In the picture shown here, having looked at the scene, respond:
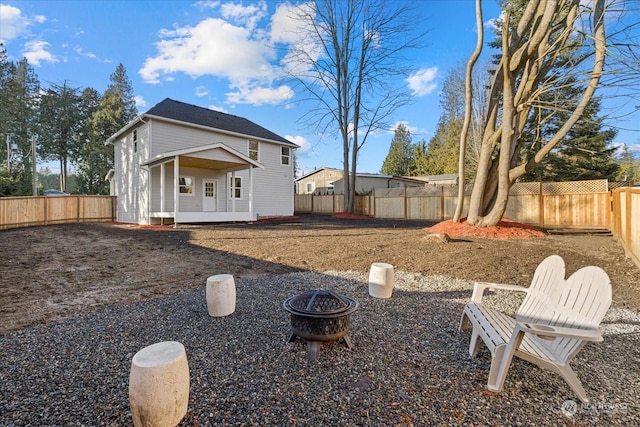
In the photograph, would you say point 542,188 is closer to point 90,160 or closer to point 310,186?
point 310,186

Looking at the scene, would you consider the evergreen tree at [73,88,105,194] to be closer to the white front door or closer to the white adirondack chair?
the white front door

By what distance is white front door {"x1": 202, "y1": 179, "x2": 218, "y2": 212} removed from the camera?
15.1 m

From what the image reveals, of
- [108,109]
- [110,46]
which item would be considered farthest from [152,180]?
[108,109]

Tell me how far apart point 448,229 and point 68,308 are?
10.0 meters

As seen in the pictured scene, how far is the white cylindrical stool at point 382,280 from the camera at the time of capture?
4.00 meters

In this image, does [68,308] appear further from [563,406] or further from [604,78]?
[604,78]

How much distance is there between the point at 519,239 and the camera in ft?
29.1

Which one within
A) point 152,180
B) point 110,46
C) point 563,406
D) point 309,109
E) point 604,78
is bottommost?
point 563,406

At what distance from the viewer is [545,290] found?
261 cm

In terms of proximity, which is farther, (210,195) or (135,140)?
(210,195)

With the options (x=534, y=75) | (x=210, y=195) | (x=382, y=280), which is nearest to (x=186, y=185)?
(x=210, y=195)

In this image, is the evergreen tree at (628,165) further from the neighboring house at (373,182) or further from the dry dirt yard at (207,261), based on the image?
the neighboring house at (373,182)

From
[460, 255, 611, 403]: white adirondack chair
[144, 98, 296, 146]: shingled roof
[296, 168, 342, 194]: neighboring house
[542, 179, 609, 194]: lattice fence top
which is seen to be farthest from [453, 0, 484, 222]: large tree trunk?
[296, 168, 342, 194]: neighboring house

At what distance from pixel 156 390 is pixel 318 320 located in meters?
1.23
